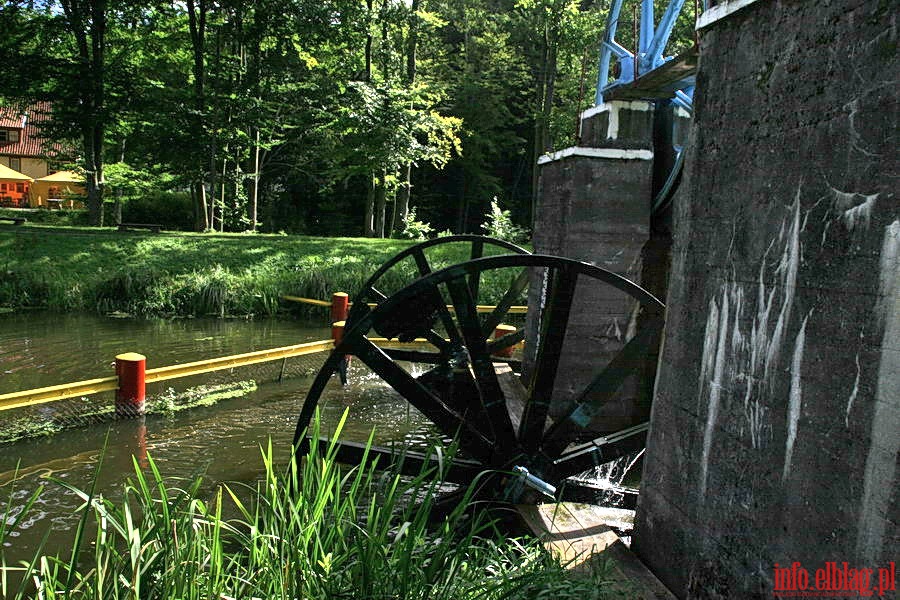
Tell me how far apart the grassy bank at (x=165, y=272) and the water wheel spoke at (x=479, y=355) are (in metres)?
10.2

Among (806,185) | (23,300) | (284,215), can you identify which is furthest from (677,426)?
(284,215)

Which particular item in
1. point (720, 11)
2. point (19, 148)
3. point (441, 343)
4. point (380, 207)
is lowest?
point (441, 343)

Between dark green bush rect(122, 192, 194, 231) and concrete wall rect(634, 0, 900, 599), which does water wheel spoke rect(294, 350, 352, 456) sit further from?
dark green bush rect(122, 192, 194, 231)

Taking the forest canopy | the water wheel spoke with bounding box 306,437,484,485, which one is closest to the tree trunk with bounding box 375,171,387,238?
the forest canopy

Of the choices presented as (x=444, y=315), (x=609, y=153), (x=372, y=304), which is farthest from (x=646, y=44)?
(x=372, y=304)

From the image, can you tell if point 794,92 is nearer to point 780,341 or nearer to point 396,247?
point 780,341

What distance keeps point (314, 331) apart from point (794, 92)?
37.9 feet

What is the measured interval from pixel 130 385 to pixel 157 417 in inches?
21.9

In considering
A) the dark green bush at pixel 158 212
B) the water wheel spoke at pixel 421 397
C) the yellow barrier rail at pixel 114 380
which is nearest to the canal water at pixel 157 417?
the yellow barrier rail at pixel 114 380

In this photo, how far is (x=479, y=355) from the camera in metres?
5.16

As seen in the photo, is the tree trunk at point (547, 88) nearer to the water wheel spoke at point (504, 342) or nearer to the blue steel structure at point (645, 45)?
the blue steel structure at point (645, 45)

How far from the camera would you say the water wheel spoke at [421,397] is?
499cm

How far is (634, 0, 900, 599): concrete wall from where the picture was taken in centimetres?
227

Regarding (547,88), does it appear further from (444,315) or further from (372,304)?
(444,315)
